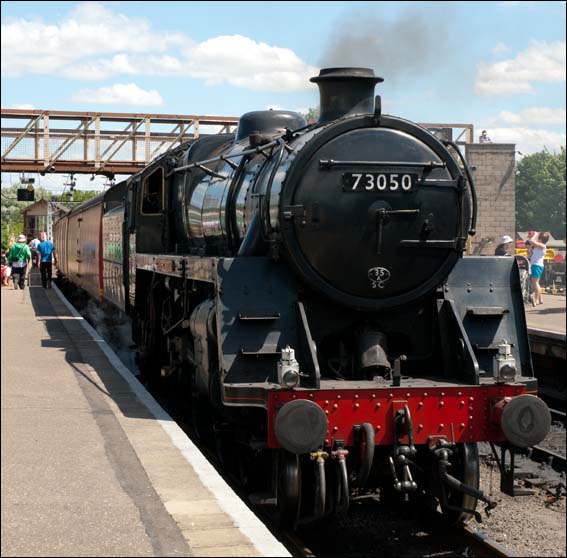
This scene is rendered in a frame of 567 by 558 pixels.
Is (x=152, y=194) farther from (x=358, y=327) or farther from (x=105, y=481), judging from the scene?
(x=105, y=481)

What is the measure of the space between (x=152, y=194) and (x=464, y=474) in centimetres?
564

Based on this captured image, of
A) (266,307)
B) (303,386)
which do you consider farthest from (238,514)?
(266,307)

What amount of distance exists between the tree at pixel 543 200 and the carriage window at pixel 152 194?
69.3m

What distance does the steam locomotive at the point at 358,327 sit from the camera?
602 cm

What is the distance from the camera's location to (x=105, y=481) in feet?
17.5

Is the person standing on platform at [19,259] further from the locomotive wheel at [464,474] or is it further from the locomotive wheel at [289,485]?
the locomotive wheel at [464,474]

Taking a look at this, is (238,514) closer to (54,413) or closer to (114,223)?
(54,413)

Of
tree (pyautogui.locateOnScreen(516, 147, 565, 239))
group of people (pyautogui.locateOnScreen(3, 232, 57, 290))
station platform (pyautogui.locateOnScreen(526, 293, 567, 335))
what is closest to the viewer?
station platform (pyautogui.locateOnScreen(526, 293, 567, 335))

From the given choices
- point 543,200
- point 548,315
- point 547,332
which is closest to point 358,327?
point 547,332

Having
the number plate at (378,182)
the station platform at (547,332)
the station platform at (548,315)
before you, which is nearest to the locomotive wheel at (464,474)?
the number plate at (378,182)

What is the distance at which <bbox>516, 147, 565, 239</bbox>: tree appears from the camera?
7744cm

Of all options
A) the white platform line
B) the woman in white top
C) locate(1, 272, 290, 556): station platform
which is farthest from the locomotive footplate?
the woman in white top

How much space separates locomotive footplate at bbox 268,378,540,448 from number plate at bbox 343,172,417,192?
1448mm

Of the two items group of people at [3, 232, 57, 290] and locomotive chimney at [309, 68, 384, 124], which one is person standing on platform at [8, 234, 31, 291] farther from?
locomotive chimney at [309, 68, 384, 124]
